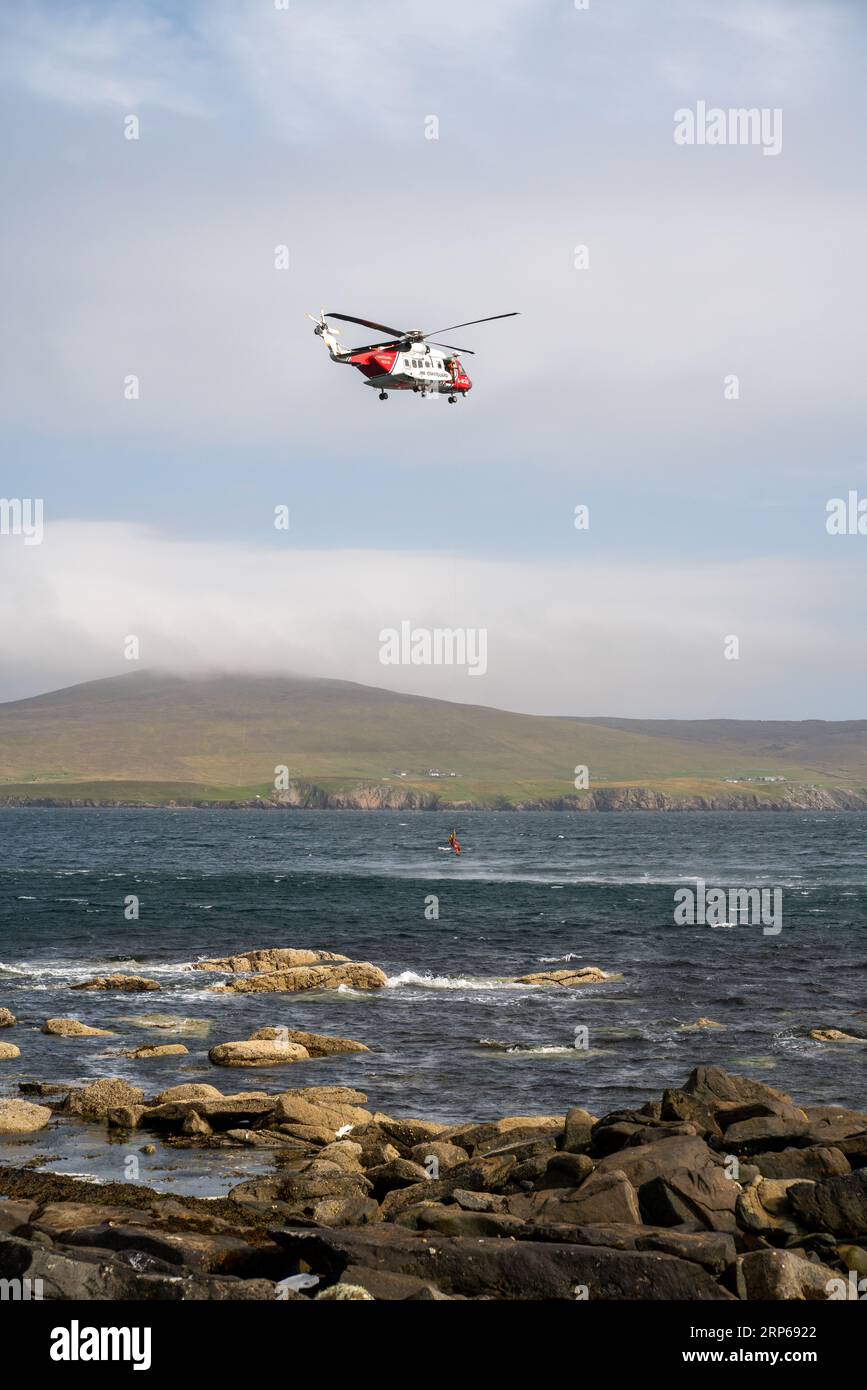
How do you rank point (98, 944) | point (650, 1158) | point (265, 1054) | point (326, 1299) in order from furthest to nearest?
point (98, 944), point (265, 1054), point (650, 1158), point (326, 1299)

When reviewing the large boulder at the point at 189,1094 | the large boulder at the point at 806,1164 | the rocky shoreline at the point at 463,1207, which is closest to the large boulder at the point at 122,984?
the rocky shoreline at the point at 463,1207

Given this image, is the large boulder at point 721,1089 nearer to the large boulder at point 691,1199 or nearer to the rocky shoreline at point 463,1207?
the rocky shoreline at point 463,1207

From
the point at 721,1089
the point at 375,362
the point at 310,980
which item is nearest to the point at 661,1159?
the point at 721,1089

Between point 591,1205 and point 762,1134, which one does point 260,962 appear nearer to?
point 762,1134

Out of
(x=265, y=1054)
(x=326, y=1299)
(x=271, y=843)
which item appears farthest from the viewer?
(x=271, y=843)

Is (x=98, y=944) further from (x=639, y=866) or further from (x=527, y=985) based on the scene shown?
(x=639, y=866)

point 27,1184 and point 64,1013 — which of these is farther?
point 64,1013
